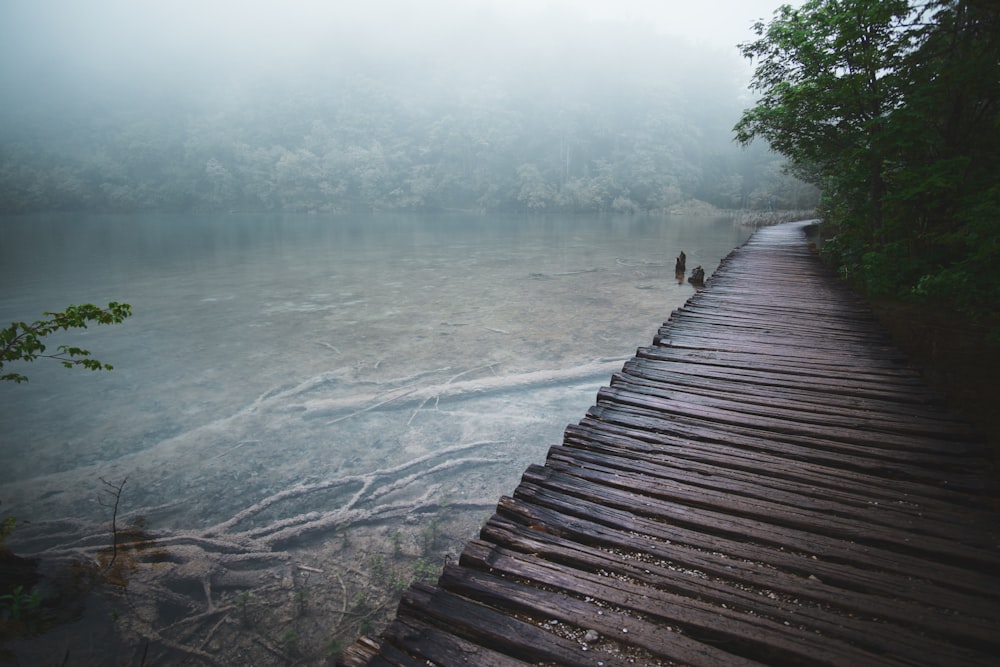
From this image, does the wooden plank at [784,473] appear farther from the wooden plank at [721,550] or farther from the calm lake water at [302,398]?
the calm lake water at [302,398]

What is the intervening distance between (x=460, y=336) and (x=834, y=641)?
382 inches

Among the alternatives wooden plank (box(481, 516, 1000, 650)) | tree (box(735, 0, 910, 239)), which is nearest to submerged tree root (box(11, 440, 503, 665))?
wooden plank (box(481, 516, 1000, 650))

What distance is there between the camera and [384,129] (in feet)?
342

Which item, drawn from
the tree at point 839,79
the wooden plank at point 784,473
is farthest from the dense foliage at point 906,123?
the wooden plank at point 784,473

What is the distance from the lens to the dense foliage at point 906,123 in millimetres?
6824

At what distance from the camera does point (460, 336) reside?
1122 centimetres

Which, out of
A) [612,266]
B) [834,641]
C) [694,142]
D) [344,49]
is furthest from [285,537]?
[344,49]

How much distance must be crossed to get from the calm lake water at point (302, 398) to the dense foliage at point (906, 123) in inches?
203

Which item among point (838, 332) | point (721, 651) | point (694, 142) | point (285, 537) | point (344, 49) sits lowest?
point (285, 537)

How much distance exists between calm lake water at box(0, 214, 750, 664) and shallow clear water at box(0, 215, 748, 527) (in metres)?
0.04

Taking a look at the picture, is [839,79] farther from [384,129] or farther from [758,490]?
[384,129]

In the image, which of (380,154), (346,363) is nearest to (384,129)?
(380,154)

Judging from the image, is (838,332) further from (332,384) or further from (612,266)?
(612,266)

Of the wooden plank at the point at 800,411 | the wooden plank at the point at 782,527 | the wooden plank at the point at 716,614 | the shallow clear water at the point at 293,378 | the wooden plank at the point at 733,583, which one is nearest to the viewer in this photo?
the wooden plank at the point at 716,614
